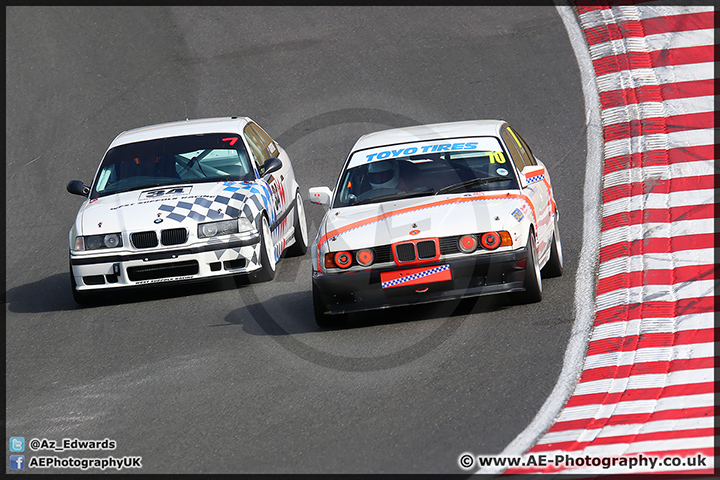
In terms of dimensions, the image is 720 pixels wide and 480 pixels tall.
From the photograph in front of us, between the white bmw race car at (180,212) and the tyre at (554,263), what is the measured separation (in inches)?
112

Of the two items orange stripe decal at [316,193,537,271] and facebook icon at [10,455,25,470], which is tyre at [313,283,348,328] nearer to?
orange stripe decal at [316,193,537,271]

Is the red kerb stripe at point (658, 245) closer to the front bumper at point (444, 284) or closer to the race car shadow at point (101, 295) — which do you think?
the front bumper at point (444, 284)

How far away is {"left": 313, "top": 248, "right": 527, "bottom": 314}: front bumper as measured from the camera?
7.40m

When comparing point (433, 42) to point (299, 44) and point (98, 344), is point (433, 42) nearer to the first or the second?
point (299, 44)

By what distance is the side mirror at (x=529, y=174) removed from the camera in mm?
8312

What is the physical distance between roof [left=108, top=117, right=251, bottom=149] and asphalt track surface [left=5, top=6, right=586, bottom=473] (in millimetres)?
1706

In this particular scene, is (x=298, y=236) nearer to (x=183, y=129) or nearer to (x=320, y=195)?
(x=183, y=129)

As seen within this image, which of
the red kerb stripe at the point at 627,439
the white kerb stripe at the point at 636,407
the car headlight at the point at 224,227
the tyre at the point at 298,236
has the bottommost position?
the tyre at the point at 298,236

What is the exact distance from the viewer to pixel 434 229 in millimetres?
7539

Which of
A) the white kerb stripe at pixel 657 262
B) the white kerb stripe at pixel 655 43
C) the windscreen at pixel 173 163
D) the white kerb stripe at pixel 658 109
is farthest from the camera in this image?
the white kerb stripe at pixel 655 43

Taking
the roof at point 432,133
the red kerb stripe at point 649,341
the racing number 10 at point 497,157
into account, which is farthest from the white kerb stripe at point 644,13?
the red kerb stripe at point 649,341

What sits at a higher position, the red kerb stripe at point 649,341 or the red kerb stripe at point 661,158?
the red kerb stripe at point 661,158

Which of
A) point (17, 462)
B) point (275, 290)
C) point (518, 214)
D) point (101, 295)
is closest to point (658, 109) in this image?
point (518, 214)

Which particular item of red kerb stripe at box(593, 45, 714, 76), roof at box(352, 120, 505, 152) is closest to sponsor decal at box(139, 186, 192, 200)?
roof at box(352, 120, 505, 152)
